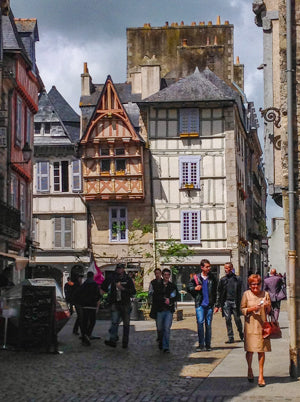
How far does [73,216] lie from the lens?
44.5m

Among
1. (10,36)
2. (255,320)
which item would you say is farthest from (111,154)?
(255,320)

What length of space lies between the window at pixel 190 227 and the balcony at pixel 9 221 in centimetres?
1592

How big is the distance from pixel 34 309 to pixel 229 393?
586 cm

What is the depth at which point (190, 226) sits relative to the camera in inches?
1711

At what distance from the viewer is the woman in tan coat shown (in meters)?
11.2

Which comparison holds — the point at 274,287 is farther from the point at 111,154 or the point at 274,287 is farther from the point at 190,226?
the point at 111,154

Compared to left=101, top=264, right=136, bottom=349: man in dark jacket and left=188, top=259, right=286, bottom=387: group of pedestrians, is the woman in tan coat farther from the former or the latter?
left=101, top=264, right=136, bottom=349: man in dark jacket

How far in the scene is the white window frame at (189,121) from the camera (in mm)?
44031

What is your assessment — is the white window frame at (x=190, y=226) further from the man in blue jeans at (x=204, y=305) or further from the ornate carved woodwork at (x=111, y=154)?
the man in blue jeans at (x=204, y=305)

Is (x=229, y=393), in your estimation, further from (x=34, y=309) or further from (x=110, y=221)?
(x=110, y=221)

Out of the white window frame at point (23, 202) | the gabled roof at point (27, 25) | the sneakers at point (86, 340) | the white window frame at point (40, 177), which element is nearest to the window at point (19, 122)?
the white window frame at point (23, 202)

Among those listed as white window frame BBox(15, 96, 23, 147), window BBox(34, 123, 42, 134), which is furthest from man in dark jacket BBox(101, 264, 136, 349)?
window BBox(34, 123, 42, 134)

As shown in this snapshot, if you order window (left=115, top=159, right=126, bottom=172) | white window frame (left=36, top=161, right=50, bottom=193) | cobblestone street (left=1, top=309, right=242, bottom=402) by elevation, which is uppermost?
window (left=115, top=159, right=126, bottom=172)

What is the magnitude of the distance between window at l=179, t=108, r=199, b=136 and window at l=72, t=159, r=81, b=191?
5560mm
